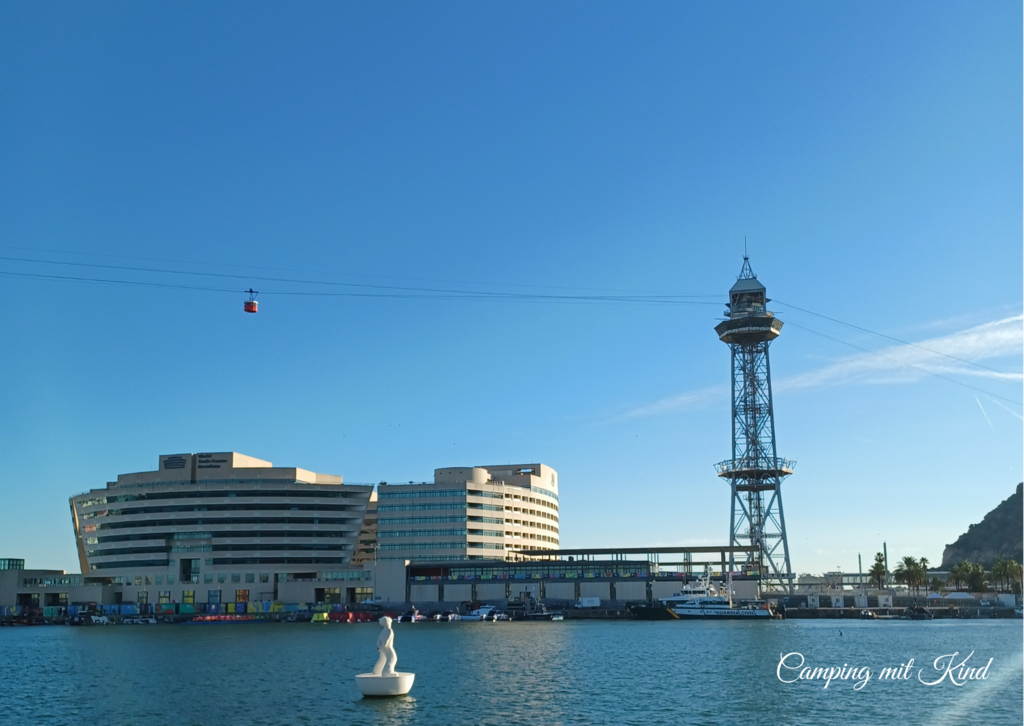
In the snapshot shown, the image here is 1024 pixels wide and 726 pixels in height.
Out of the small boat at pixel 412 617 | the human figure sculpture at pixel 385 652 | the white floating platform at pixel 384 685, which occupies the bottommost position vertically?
the small boat at pixel 412 617

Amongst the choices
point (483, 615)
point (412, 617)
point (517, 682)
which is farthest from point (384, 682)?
point (412, 617)

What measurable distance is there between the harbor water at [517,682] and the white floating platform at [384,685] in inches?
30.5

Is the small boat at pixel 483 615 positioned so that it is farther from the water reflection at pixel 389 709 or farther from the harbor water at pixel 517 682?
the water reflection at pixel 389 709

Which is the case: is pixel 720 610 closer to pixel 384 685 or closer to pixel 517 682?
pixel 517 682

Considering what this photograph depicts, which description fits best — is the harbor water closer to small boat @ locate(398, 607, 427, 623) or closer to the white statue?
the white statue

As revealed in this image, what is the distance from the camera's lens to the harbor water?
2224 inches

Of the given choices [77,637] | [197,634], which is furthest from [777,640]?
[77,637]

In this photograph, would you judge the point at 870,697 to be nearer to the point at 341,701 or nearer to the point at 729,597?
the point at 341,701

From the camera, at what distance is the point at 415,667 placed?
84.1 metres

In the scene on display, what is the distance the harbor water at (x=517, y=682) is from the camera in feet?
185

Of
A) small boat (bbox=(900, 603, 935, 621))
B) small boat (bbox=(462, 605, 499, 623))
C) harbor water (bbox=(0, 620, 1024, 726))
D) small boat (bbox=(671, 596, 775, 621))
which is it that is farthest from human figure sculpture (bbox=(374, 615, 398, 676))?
small boat (bbox=(900, 603, 935, 621))

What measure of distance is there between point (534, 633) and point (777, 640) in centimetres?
3498

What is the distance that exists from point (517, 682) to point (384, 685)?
13819mm

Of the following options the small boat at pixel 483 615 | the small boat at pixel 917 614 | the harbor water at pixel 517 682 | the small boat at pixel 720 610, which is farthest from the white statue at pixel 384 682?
the small boat at pixel 917 614
